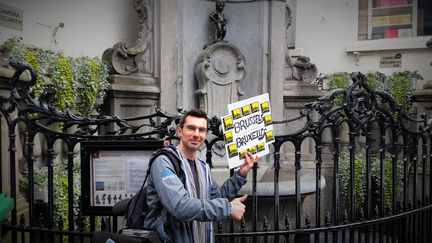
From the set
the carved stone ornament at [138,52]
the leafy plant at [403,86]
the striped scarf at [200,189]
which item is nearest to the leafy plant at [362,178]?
the leafy plant at [403,86]

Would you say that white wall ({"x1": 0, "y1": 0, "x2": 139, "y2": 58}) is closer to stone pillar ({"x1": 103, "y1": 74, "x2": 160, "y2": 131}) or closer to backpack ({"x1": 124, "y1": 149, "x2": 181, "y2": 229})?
stone pillar ({"x1": 103, "y1": 74, "x2": 160, "y2": 131})

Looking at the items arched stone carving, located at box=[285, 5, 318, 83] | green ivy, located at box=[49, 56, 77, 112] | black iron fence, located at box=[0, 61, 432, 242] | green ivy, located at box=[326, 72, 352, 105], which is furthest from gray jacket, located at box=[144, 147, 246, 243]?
green ivy, located at box=[326, 72, 352, 105]

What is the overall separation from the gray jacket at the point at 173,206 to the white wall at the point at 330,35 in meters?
7.04

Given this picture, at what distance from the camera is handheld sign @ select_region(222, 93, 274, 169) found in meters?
2.86

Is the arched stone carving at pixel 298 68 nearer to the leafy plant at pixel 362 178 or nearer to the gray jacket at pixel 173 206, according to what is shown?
the leafy plant at pixel 362 178

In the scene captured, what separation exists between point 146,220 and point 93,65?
3.74 metres

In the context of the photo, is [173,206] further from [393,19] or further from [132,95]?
[393,19]

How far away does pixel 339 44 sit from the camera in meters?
8.88

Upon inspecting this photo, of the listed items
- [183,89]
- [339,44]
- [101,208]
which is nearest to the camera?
[101,208]

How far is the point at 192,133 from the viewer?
94.3 inches

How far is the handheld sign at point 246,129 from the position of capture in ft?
9.39

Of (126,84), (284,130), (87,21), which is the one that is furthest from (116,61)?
(284,130)

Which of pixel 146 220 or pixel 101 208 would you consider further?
pixel 101 208

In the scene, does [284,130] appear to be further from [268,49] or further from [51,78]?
[51,78]
